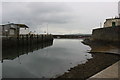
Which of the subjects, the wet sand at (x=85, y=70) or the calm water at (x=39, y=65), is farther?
the calm water at (x=39, y=65)

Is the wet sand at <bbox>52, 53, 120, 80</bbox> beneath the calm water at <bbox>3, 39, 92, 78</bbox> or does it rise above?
above

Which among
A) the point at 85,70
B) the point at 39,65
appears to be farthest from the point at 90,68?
the point at 39,65

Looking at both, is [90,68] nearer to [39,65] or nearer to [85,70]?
[85,70]

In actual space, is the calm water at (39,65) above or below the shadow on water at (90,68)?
below

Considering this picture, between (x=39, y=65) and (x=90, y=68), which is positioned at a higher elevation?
(x=90, y=68)

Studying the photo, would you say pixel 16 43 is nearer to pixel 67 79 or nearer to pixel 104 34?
pixel 104 34

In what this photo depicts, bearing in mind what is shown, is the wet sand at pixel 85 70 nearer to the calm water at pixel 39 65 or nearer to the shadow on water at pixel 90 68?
the shadow on water at pixel 90 68

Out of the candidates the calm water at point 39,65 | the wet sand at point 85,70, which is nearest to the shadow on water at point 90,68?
the wet sand at point 85,70

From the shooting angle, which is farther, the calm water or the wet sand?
the calm water

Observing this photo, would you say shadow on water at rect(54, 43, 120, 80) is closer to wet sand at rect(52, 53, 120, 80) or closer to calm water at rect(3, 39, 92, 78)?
wet sand at rect(52, 53, 120, 80)

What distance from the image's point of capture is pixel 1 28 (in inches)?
1679

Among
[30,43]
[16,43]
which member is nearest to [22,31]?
[30,43]

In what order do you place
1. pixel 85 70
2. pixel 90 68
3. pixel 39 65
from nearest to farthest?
1. pixel 85 70
2. pixel 90 68
3. pixel 39 65

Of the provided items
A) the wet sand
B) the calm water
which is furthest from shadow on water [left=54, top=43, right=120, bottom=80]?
the calm water
